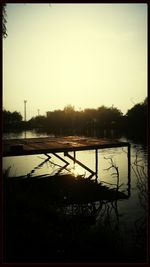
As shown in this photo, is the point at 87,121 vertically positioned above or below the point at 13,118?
below

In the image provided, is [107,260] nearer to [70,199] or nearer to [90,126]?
[70,199]

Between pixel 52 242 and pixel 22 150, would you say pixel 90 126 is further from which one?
pixel 52 242

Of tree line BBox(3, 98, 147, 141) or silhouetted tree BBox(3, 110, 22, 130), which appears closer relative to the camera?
tree line BBox(3, 98, 147, 141)

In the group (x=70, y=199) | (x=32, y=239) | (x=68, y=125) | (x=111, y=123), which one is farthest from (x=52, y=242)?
(x=68, y=125)

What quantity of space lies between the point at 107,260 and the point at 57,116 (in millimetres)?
94274

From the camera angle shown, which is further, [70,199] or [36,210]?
[70,199]

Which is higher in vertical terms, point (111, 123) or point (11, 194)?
point (111, 123)

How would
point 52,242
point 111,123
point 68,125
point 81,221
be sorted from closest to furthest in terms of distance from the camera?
point 52,242, point 81,221, point 111,123, point 68,125

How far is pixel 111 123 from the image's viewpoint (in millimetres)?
82562

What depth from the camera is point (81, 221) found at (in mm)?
8242

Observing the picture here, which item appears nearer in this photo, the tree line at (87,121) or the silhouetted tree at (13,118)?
the tree line at (87,121)

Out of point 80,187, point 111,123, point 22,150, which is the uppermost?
point 111,123

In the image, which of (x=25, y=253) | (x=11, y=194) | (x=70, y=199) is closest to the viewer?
(x=25, y=253)

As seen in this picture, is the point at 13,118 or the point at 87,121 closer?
the point at 87,121
